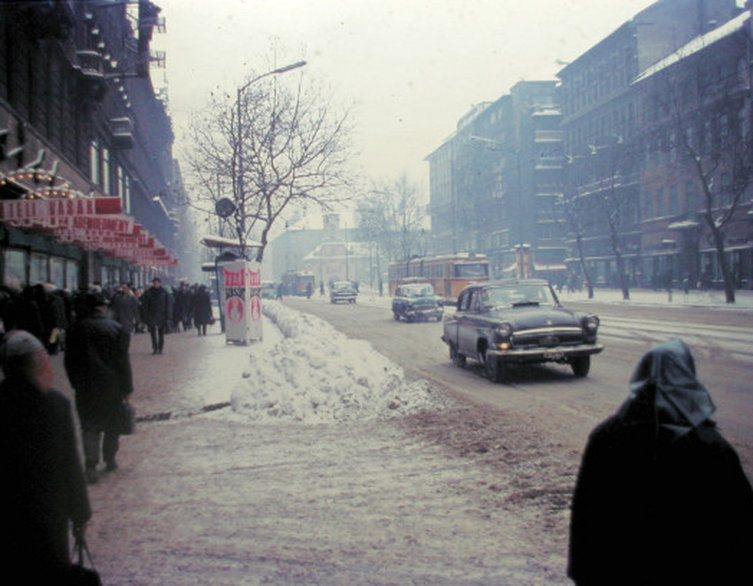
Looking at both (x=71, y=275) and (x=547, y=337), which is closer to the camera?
(x=547, y=337)

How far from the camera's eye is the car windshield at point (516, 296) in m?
13.0

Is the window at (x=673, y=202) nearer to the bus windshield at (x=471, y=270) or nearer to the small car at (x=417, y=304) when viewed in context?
the bus windshield at (x=471, y=270)

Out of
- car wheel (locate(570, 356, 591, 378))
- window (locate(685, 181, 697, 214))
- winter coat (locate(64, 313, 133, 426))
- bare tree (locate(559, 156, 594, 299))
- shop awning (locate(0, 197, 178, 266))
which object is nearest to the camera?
winter coat (locate(64, 313, 133, 426))

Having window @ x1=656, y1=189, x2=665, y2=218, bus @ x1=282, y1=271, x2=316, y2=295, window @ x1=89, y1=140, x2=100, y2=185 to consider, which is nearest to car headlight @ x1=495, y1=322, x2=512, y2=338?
window @ x1=89, y1=140, x2=100, y2=185

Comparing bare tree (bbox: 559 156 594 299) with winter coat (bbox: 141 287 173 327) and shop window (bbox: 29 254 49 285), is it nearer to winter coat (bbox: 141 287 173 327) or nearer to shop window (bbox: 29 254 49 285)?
winter coat (bbox: 141 287 173 327)

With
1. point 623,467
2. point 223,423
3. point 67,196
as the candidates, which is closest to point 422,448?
point 223,423

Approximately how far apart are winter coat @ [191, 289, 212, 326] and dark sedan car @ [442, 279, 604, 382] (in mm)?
14268

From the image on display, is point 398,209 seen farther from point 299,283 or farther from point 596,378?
Result: point 596,378

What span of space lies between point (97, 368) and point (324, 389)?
4.28 metres

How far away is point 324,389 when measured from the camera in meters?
10.1

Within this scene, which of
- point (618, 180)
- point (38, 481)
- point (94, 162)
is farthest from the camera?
point (618, 180)

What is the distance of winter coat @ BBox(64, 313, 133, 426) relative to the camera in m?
6.30

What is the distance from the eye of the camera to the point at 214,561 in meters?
4.50

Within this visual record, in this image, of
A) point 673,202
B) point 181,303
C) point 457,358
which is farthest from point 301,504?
point 673,202
